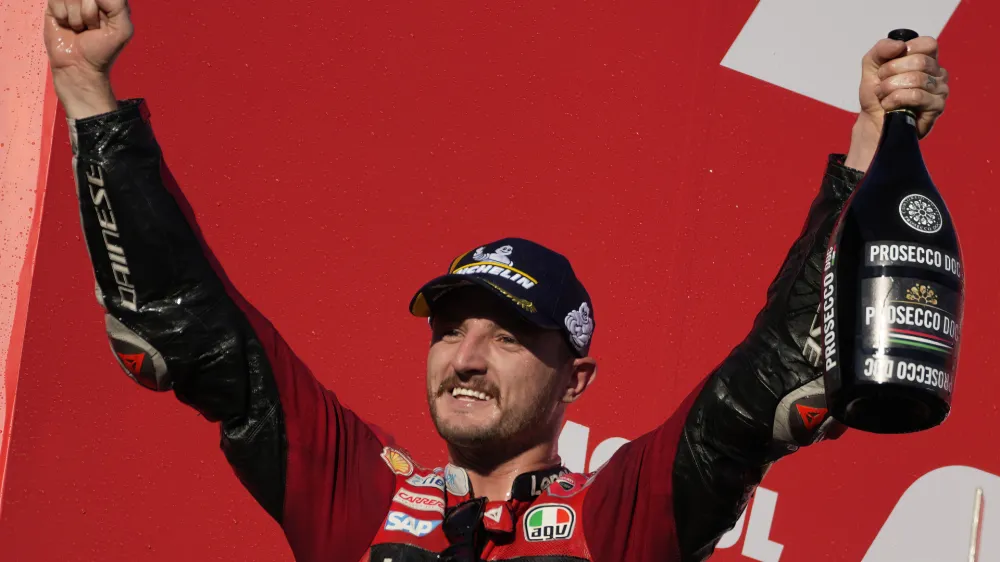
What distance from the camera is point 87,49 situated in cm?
192

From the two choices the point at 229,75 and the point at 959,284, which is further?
the point at 229,75

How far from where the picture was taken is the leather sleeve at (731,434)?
5.95 ft

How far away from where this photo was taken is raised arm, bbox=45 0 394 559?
75.6 inches

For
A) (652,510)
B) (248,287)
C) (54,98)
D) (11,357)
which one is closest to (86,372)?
(11,357)

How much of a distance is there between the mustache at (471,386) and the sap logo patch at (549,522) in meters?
0.20

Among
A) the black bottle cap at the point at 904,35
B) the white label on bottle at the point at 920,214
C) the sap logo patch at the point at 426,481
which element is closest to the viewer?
the white label on bottle at the point at 920,214

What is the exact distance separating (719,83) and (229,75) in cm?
109

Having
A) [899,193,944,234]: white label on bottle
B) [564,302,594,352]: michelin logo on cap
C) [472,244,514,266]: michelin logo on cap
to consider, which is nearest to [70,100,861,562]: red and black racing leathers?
[899,193,944,234]: white label on bottle

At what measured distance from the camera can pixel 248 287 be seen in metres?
2.93

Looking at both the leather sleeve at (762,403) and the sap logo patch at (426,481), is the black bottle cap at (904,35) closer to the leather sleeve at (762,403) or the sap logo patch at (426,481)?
the leather sleeve at (762,403)

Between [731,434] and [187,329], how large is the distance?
79cm

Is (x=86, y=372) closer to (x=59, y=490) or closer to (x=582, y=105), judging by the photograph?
(x=59, y=490)

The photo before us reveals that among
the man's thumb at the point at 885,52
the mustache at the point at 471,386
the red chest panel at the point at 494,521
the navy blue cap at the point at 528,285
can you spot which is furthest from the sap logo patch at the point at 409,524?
the man's thumb at the point at 885,52

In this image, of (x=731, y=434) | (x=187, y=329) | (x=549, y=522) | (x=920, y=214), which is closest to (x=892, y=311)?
(x=920, y=214)
